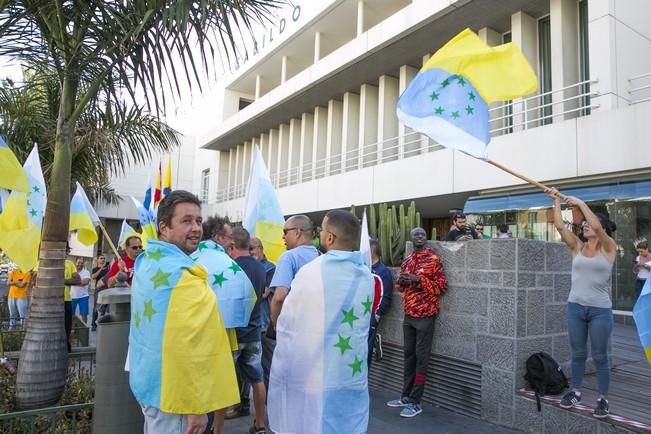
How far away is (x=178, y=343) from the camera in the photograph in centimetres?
229

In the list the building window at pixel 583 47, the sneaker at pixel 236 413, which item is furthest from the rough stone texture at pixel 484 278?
the building window at pixel 583 47

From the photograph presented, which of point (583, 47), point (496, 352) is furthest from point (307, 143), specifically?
point (496, 352)

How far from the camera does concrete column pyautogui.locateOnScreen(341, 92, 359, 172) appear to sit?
19609 mm

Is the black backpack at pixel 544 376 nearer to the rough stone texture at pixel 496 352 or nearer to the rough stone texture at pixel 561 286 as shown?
the rough stone texture at pixel 496 352

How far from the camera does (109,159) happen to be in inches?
317

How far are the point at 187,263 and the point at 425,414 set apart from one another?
3.77m

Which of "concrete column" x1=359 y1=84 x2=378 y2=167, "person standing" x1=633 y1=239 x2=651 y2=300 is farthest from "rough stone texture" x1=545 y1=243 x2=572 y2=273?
"concrete column" x1=359 y1=84 x2=378 y2=167

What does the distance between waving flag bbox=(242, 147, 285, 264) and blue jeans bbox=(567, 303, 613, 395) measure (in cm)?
321

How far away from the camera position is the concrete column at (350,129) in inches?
772

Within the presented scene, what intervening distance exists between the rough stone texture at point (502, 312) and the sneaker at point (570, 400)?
693 mm

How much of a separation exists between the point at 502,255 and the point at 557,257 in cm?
77

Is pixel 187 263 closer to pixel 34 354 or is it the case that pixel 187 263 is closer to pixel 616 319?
pixel 34 354

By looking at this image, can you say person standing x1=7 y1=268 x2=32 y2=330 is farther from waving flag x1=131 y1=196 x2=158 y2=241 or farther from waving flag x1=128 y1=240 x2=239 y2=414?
waving flag x1=128 y1=240 x2=239 y2=414

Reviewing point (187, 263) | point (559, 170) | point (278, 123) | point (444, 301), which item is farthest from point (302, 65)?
point (187, 263)
